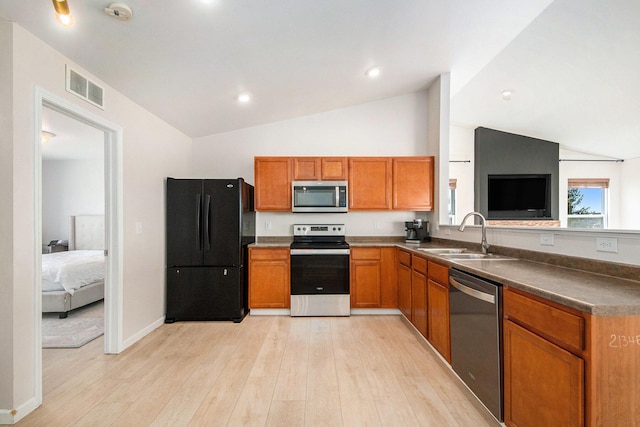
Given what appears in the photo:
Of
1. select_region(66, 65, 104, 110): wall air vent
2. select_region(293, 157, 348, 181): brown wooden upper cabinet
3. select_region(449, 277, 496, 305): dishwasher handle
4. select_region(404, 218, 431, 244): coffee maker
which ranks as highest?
select_region(66, 65, 104, 110): wall air vent

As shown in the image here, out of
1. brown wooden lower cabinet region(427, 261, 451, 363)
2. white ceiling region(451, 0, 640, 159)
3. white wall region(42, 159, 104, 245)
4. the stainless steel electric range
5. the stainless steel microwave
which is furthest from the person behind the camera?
white wall region(42, 159, 104, 245)

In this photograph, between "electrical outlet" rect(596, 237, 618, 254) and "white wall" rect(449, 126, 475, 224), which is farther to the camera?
"white wall" rect(449, 126, 475, 224)

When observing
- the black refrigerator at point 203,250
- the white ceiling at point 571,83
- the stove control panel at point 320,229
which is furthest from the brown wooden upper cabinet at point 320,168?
the white ceiling at point 571,83

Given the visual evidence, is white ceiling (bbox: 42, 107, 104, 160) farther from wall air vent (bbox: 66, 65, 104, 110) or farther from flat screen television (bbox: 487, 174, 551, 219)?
flat screen television (bbox: 487, 174, 551, 219)

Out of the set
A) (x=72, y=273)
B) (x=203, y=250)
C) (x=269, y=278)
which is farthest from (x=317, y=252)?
(x=72, y=273)

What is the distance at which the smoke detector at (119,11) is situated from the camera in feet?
5.31

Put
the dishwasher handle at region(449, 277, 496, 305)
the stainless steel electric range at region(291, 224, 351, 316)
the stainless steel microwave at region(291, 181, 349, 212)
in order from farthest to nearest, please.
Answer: the stainless steel microwave at region(291, 181, 349, 212) < the stainless steel electric range at region(291, 224, 351, 316) < the dishwasher handle at region(449, 277, 496, 305)

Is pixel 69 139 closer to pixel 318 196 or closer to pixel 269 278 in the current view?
pixel 269 278

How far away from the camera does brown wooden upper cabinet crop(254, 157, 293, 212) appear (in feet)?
12.1

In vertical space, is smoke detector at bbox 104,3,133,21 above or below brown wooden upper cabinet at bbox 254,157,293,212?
above

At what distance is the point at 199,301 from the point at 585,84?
534 cm

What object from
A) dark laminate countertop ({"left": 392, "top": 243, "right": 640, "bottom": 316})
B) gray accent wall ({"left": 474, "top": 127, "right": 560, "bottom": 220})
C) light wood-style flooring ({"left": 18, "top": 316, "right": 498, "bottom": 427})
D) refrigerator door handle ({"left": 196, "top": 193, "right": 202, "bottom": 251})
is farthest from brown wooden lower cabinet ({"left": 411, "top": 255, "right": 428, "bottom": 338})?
gray accent wall ({"left": 474, "top": 127, "right": 560, "bottom": 220})

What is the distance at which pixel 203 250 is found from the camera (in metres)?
3.31

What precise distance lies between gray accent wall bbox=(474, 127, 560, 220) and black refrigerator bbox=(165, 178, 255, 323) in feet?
15.1
